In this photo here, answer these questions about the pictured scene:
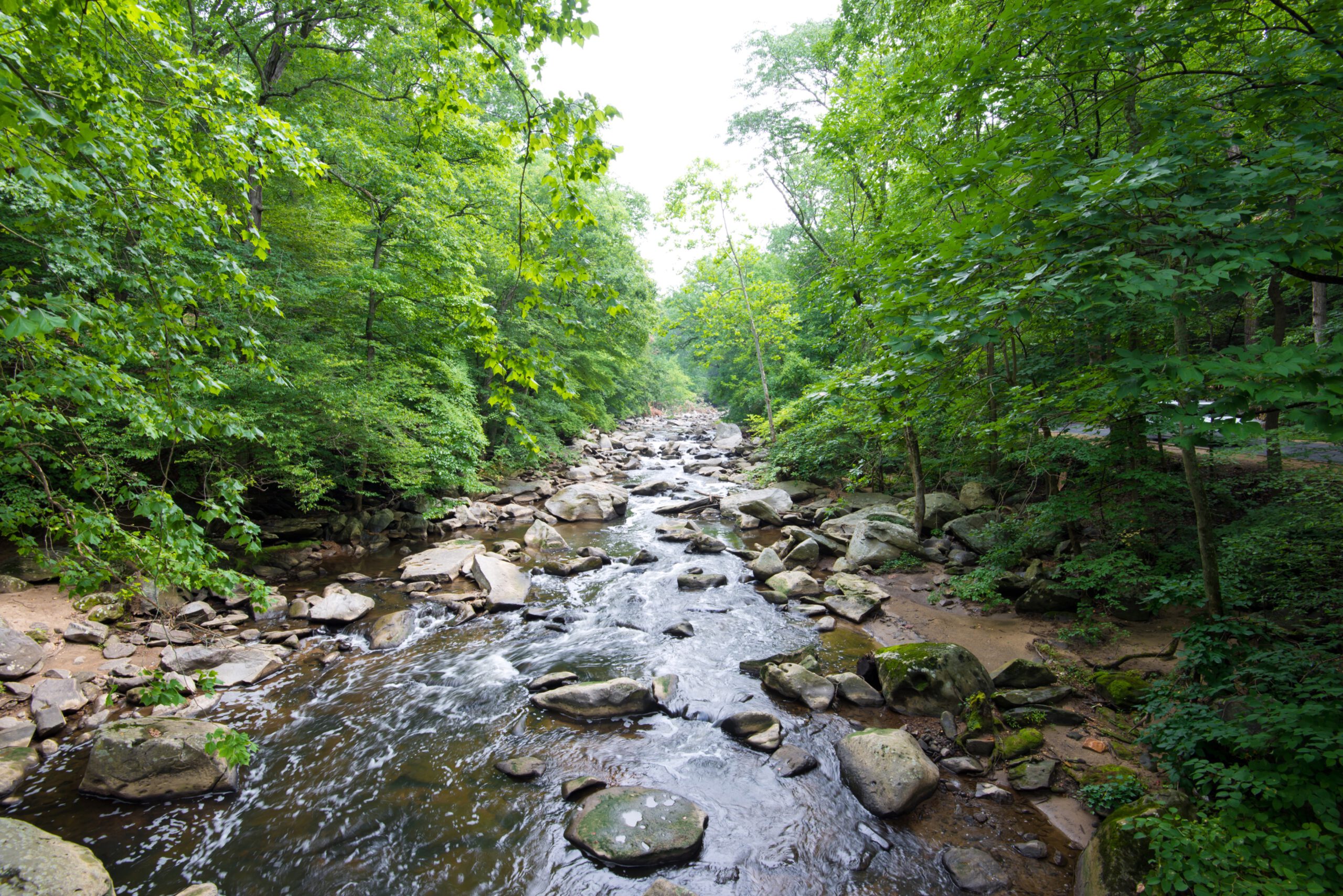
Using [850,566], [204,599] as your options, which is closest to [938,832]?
[850,566]

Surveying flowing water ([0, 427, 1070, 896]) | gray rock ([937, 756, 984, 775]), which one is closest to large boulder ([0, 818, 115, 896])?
flowing water ([0, 427, 1070, 896])

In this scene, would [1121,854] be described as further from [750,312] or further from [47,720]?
[750,312]

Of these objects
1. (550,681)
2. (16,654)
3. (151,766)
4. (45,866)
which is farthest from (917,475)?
(16,654)

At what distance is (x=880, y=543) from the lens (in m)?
9.28

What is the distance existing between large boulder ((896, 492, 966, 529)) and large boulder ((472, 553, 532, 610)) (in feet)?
24.5

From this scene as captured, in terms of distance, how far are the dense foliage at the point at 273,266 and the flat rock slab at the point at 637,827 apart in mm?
3066

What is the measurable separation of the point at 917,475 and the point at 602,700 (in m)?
6.93

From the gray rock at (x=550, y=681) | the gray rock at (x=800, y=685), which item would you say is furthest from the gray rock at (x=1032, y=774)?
the gray rock at (x=550, y=681)

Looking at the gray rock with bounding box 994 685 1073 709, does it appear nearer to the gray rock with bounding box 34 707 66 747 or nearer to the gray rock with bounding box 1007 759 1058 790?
the gray rock with bounding box 1007 759 1058 790

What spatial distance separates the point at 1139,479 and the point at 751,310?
1351 centimetres

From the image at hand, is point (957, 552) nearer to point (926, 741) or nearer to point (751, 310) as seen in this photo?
point (926, 741)

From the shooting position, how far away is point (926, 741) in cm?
474

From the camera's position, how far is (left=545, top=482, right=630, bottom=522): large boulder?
1384 cm

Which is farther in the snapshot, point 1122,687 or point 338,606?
point 338,606
